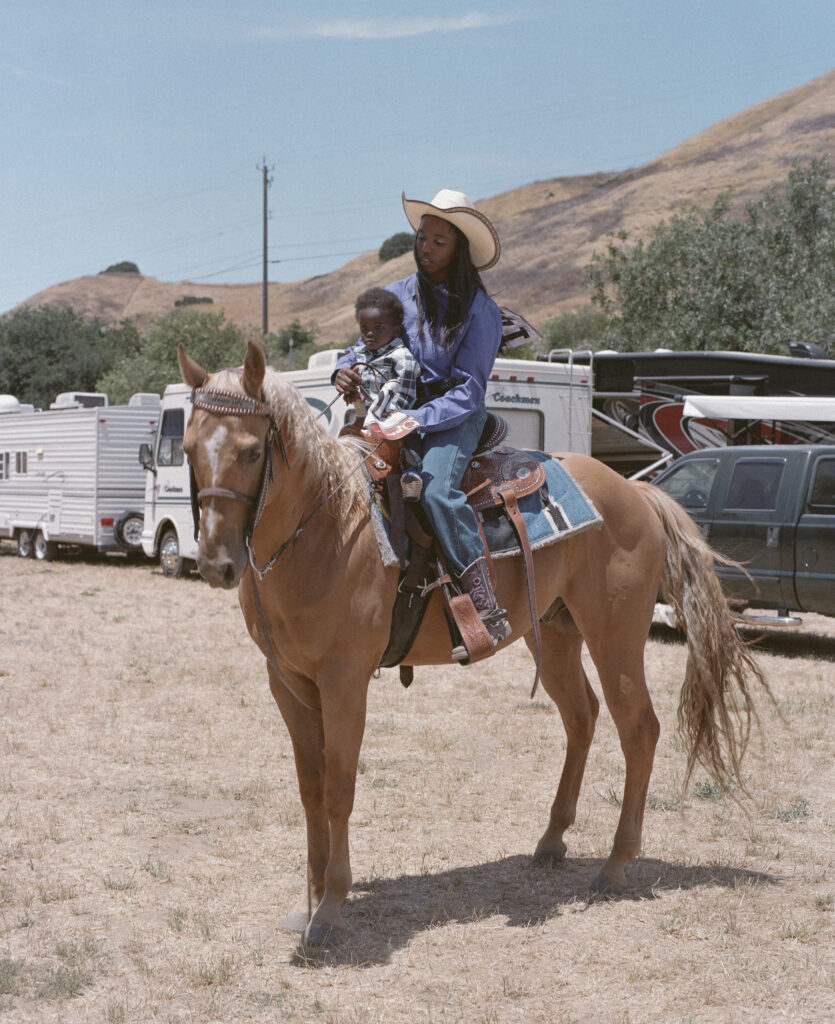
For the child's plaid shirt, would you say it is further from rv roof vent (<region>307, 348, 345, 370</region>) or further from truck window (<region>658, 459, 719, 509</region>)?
rv roof vent (<region>307, 348, 345, 370</region>)

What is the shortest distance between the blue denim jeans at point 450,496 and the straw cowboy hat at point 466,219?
0.77m

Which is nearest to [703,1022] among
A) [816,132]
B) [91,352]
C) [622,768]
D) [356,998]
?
[356,998]

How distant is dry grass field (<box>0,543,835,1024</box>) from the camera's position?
12.5 feet

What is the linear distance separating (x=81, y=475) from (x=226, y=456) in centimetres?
1708

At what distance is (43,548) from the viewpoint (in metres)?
21.5

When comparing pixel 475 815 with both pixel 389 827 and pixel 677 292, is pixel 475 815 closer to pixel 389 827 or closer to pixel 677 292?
pixel 389 827

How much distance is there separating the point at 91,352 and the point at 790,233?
30.8 meters

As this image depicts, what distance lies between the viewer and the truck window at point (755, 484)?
1145 centimetres

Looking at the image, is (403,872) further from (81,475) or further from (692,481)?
(81,475)

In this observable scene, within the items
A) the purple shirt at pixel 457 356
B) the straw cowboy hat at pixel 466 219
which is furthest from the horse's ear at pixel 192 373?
the straw cowboy hat at pixel 466 219

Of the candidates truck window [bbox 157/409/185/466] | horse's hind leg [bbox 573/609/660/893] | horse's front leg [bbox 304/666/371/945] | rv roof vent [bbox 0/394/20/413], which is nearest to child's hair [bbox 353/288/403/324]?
horse's front leg [bbox 304/666/371/945]

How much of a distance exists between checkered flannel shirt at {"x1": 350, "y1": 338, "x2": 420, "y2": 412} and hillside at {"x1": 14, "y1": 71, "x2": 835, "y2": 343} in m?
70.3

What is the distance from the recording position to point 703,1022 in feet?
11.8

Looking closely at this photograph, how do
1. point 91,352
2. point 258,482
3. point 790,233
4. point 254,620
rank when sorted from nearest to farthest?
point 258,482 < point 254,620 < point 790,233 < point 91,352
